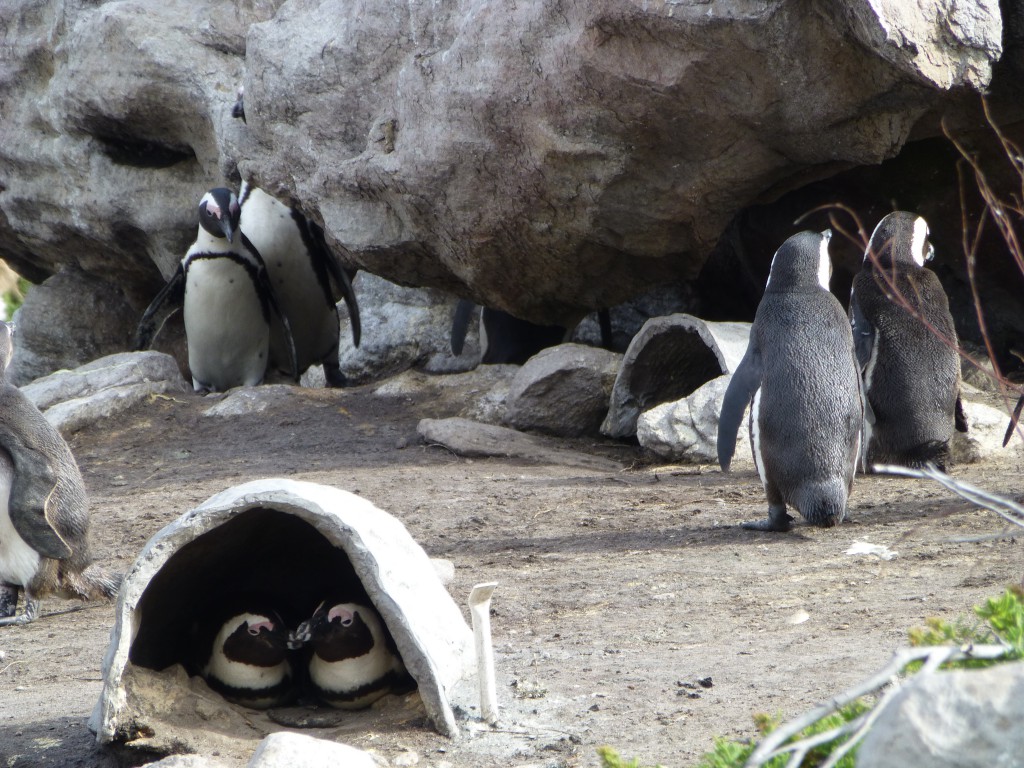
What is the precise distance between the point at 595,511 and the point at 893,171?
3.64 m

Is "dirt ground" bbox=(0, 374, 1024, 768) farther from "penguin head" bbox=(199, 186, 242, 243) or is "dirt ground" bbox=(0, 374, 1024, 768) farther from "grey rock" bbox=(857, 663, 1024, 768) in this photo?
"penguin head" bbox=(199, 186, 242, 243)

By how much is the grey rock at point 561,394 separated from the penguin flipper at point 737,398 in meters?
1.82

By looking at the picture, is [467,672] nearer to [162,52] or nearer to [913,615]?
[913,615]

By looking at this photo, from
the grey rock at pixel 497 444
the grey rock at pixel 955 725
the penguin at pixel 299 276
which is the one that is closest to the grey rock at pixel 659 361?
the grey rock at pixel 497 444

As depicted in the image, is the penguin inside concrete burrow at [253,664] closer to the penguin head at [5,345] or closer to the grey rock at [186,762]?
the grey rock at [186,762]

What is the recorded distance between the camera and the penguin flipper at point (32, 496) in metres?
4.06

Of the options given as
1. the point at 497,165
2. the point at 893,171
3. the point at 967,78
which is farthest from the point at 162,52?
the point at 967,78

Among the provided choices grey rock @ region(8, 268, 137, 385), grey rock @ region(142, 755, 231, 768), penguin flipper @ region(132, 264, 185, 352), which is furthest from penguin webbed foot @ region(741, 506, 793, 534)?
grey rock @ region(8, 268, 137, 385)

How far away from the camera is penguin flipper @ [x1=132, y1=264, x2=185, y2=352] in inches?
338

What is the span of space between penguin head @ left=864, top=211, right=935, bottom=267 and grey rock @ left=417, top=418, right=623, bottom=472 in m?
1.71

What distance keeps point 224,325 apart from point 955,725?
7.93 meters

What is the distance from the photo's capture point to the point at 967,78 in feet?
17.3

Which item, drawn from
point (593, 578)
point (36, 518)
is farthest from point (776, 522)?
point (36, 518)

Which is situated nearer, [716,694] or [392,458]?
[716,694]
